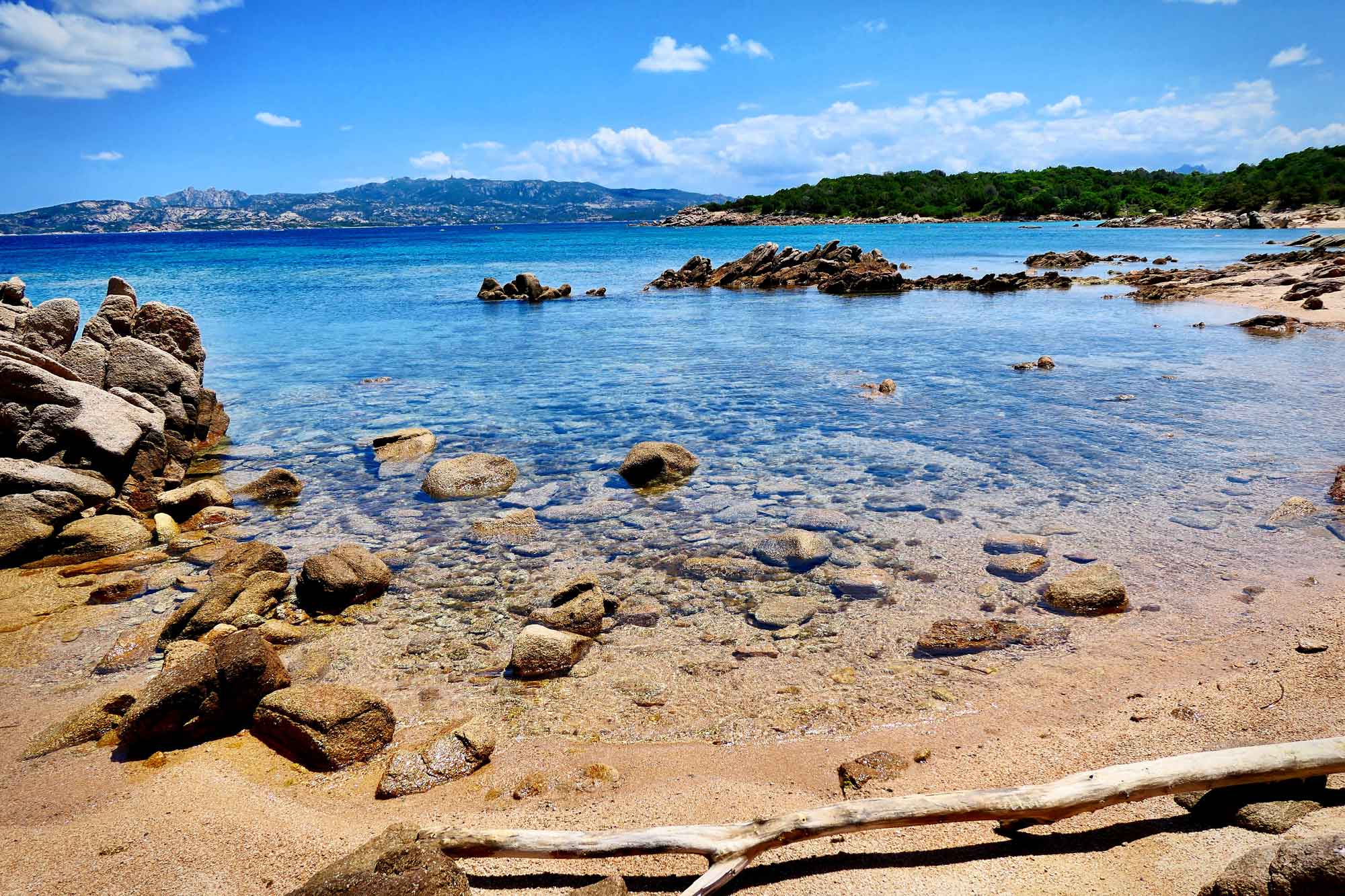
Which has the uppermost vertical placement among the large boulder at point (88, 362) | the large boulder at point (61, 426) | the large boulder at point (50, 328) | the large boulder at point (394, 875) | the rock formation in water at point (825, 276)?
the rock formation in water at point (825, 276)

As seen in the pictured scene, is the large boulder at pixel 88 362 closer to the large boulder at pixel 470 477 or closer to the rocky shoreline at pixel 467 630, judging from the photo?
the rocky shoreline at pixel 467 630

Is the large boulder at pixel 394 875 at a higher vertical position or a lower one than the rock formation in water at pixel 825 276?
lower

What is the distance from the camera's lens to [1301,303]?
31.4 m

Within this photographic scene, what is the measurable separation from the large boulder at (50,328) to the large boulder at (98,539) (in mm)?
6771

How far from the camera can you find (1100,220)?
5182 inches

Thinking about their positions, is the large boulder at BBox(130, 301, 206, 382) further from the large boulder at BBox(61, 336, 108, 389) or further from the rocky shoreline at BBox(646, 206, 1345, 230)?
the rocky shoreline at BBox(646, 206, 1345, 230)

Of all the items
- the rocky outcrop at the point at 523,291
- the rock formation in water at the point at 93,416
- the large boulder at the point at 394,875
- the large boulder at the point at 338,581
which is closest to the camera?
the large boulder at the point at 394,875

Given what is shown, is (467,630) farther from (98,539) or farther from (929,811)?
(98,539)

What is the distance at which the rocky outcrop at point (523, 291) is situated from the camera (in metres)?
47.5

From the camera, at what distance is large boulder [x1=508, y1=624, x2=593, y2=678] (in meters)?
7.58

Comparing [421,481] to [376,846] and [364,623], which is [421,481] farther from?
[376,846]

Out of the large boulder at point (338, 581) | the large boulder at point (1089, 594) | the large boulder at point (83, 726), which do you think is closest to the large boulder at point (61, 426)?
the large boulder at point (338, 581)

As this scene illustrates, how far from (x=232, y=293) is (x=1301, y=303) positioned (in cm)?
6342

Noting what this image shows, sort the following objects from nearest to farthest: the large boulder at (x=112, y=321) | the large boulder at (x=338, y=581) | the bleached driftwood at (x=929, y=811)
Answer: the bleached driftwood at (x=929, y=811), the large boulder at (x=338, y=581), the large boulder at (x=112, y=321)
